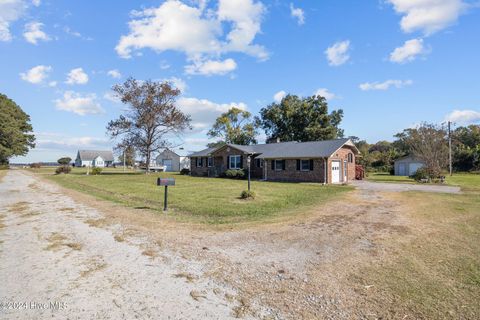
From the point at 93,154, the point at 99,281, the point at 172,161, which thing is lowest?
the point at 99,281

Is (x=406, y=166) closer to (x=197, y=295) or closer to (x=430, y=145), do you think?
(x=430, y=145)

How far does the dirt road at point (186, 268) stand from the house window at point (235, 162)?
2543 cm

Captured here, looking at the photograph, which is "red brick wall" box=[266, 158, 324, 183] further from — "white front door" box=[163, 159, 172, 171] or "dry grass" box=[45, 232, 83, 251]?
"white front door" box=[163, 159, 172, 171]

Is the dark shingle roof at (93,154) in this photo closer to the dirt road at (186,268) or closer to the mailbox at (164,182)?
the mailbox at (164,182)

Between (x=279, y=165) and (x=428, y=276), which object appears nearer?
(x=428, y=276)

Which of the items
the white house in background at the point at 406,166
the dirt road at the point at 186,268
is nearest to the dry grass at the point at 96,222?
the dirt road at the point at 186,268

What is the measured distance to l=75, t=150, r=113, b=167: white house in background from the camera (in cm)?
9494

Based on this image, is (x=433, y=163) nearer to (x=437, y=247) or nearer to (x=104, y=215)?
(x=437, y=247)

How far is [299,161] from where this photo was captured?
90.5 feet

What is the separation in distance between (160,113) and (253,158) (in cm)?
1600

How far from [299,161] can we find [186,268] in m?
23.6

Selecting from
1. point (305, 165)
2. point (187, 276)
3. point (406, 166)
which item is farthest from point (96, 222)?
point (406, 166)

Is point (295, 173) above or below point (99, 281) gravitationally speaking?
above

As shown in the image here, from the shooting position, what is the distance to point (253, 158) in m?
33.3
